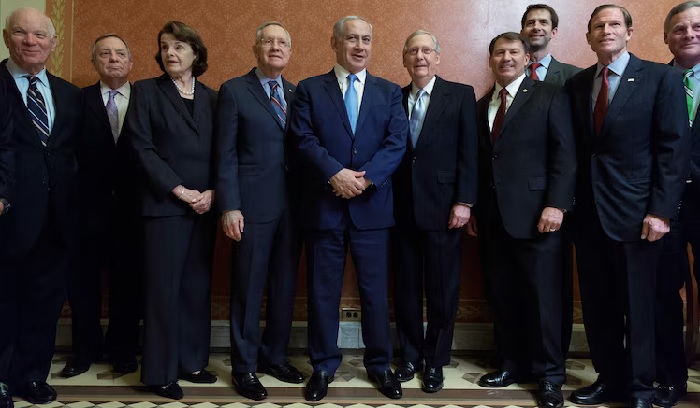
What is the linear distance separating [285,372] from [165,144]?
1405 millimetres

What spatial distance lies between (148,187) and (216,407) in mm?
1145

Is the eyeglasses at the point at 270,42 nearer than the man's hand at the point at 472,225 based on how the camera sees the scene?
Yes

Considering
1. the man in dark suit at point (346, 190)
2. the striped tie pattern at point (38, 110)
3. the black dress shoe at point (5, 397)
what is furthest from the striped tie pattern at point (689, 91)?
the black dress shoe at point (5, 397)

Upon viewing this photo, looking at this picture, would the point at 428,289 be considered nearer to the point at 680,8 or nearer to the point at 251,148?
the point at 251,148

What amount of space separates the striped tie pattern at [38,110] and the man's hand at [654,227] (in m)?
2.91

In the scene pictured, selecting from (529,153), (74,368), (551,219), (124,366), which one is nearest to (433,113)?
(529,153)

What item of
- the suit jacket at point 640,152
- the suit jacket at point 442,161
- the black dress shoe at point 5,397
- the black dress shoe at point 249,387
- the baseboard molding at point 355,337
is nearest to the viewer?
the suit jacket at point 640,152

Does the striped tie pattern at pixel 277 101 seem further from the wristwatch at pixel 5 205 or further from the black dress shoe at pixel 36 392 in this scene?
the black dress shoe at pixel 36 392

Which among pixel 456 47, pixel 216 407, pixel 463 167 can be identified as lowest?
pixel 216 407

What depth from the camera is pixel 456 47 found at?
166 inches

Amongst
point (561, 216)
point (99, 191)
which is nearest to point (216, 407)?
point (99, 191)

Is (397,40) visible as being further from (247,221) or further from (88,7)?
(88,7)

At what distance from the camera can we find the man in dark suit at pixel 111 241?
3549 millimetres

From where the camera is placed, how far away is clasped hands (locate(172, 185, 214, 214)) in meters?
3.14
